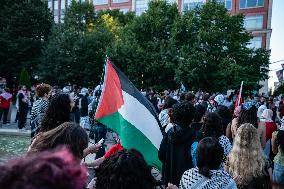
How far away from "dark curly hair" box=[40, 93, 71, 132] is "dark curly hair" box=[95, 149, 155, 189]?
234cm

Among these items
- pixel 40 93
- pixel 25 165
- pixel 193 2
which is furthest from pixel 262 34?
pixel 25 165

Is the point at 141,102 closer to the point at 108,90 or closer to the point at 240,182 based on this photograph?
the point at 108,90

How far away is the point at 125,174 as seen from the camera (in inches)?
87.9

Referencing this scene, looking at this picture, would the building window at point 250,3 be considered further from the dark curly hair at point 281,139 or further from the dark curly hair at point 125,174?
the dark curly hair at point 125,174

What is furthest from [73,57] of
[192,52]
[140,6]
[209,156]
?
[209,156]

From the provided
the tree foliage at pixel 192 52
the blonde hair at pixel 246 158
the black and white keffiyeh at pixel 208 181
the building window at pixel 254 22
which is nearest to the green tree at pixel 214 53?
the tree foliage at pixel 192 52

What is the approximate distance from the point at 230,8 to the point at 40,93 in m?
55.1

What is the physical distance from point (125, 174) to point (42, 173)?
110cm

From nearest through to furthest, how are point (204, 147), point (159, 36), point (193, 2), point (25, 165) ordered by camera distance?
point (25, 165) → point (204, 147) → point (159, 36) → point (193, 2)

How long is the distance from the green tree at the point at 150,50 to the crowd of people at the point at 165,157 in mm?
26483

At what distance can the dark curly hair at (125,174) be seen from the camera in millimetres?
2205

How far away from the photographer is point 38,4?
38.7 m

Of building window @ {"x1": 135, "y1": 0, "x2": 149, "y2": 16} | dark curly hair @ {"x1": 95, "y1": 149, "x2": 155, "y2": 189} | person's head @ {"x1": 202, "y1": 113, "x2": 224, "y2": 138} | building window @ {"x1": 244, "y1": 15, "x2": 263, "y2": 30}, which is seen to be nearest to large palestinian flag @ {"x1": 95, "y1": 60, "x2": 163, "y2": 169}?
person's head @ {"x1": 202, "y1": 113, "x2": 224, "y2": 138}

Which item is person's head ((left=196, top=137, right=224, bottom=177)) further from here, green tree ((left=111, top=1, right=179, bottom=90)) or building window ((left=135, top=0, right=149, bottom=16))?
building window ((left=135, top=0, right=149, bottom=16))
